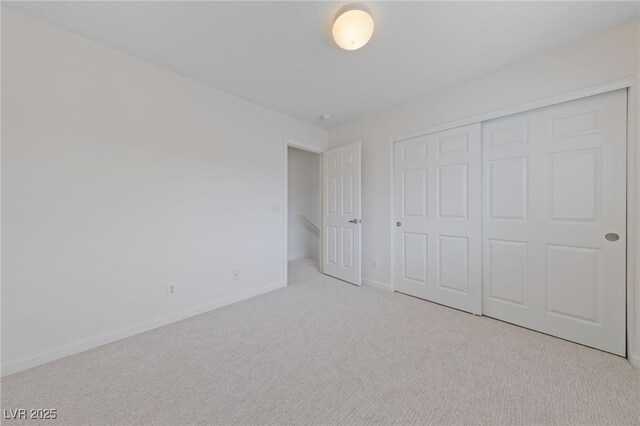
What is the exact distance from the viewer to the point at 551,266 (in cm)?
191

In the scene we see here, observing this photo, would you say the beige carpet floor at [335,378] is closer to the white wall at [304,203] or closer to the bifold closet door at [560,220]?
the bifold closet door at [560,220]

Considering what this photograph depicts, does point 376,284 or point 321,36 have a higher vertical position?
point 321,36

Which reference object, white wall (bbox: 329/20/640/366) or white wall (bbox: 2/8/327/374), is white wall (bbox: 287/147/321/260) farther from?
white wall (bbox: 2/8/327/374)

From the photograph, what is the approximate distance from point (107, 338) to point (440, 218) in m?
3.23

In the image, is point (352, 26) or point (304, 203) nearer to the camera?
point (352, 26)

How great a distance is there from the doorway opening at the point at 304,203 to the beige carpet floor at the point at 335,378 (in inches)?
114

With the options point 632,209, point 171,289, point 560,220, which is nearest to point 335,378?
point 171,289

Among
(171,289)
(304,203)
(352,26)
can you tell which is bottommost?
(171,289)

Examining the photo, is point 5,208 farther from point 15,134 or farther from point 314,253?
point 314,253

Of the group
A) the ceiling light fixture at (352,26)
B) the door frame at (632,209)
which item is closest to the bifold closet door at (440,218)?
the door frame at (632,209)

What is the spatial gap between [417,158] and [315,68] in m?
1.50

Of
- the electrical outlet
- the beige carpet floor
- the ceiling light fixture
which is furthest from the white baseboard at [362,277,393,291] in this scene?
the ceiling light fixture

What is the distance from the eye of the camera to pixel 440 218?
2.53 meters

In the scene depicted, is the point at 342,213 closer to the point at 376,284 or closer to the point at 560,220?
the point at 376,284
